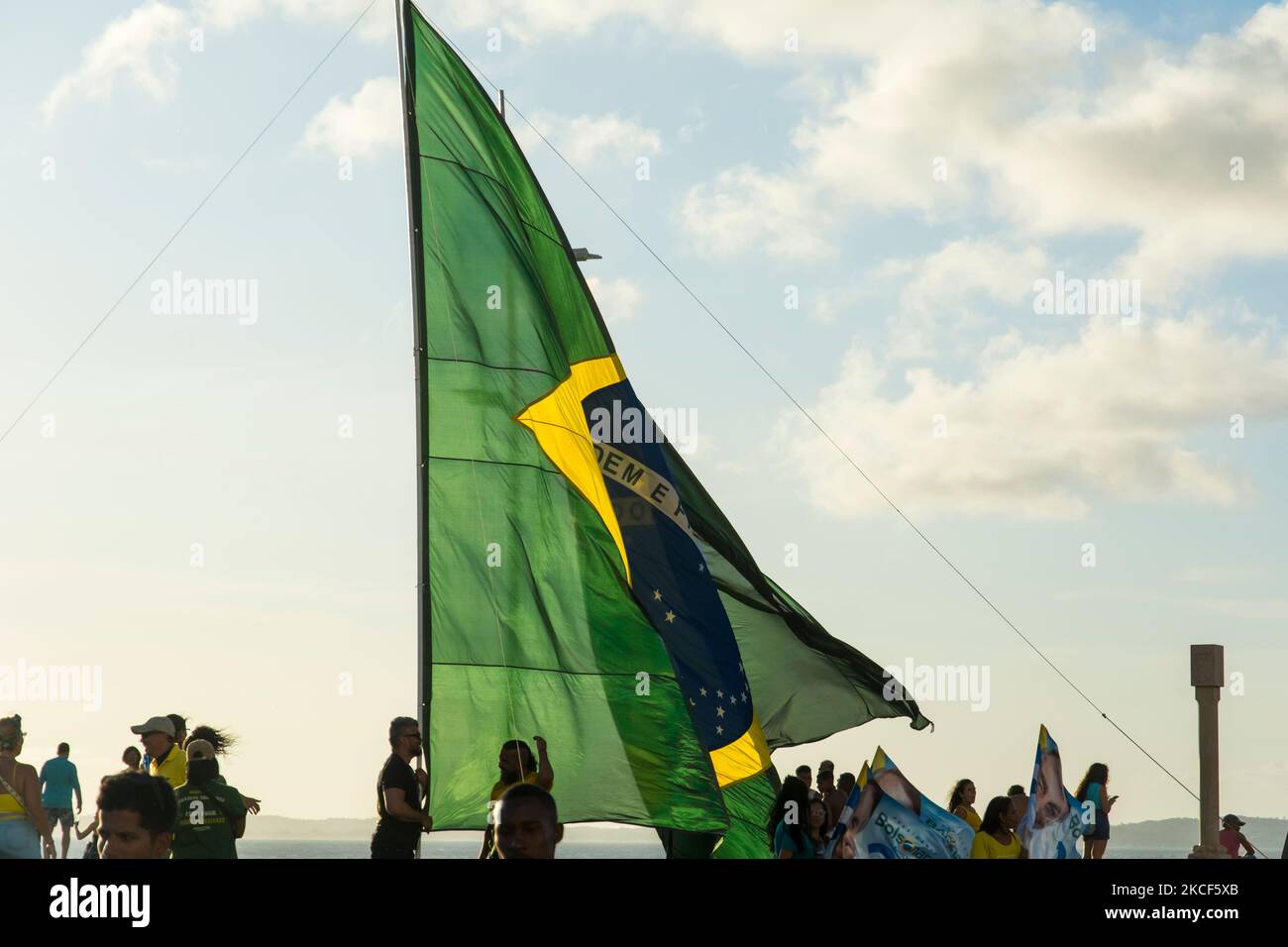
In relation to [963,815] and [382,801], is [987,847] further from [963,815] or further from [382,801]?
[382,801]

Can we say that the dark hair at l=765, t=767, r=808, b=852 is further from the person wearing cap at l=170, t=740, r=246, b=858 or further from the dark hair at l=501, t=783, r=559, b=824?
the dark hair at l=501, t=783, r=559, b=824

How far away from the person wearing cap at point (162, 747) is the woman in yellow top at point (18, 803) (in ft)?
3.97

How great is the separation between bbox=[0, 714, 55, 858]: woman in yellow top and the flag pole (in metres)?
3.40

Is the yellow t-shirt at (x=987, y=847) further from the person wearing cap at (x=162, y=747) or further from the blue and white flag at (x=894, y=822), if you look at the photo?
the person wearing cap at (x=162, y=747)

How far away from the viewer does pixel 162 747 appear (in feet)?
39.5

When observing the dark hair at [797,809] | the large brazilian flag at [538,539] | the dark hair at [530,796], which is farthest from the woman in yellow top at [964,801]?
the dark hair at [530,796]

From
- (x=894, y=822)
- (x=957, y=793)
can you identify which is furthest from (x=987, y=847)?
(x=957, y=793)

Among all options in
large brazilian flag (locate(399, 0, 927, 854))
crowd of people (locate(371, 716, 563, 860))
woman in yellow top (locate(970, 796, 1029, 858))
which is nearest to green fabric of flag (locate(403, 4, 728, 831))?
large brazilian flag (locate(399, 0, 927, 854))

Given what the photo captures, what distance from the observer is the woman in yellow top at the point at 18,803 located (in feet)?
40.8

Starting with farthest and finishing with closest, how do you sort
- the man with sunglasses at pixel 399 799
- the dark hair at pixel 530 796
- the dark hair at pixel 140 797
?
1. the man with sunglasses at pixel 399 799
2. the dark hair at pixel 140 797
3. the dark hair at pixel 530 796

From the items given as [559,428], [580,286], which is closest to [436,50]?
[580,286]

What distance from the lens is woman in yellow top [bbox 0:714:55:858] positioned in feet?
40.8
